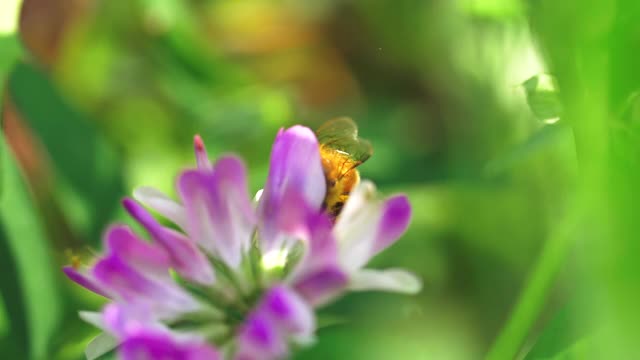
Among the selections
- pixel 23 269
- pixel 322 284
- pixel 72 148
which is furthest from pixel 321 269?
pixel 72 148

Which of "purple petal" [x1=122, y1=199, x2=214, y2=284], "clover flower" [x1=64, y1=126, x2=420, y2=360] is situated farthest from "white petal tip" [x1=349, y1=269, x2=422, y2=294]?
"purple petal" [x1=122, y1=199, x2=214, y2=284]

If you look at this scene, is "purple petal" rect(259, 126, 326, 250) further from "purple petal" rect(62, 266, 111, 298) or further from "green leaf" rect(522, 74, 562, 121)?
"green leaf" rect(522, 74, 562, 121)

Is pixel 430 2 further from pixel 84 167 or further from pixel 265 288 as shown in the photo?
pixel 265 288

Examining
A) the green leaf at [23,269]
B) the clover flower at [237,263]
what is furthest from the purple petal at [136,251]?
the green leaf at [23,269]

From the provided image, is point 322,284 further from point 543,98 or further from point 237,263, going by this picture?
point 543,98

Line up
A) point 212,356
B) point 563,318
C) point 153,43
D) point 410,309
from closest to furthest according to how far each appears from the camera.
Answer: point 212,356
point 563,318
point 410,309
point 153,43

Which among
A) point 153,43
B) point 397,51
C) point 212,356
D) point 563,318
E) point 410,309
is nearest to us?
point 212,356

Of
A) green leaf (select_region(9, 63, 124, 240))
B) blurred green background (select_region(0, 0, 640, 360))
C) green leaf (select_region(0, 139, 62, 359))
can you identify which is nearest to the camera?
blurred green background (select_region(0, 0, 640, 360))

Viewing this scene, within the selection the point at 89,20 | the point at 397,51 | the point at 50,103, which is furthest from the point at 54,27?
the point at 397,51
